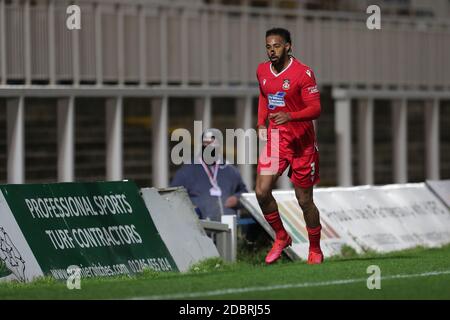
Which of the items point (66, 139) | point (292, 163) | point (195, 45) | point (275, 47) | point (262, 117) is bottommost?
point (66, 139)

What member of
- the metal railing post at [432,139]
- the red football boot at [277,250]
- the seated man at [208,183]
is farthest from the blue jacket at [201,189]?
the metal railing post at [432,139]

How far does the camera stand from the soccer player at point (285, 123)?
14.2m

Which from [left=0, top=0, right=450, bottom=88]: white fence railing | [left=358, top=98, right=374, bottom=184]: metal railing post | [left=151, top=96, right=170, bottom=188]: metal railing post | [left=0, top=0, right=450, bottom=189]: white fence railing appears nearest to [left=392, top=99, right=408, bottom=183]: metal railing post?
[left=0, top=0, right=450, bottom=189]: white fence railing

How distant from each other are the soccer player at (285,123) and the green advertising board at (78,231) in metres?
1.51

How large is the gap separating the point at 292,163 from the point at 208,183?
4.84 m

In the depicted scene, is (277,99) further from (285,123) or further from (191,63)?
(191,63)

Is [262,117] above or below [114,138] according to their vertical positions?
above

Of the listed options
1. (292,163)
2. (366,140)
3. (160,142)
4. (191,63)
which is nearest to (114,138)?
(160,142)

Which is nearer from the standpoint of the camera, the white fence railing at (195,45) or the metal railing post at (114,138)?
the white fence railing at (195,45)

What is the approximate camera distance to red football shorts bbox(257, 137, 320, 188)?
14.3 metres

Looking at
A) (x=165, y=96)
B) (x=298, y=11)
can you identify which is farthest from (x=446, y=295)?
(x=298, y=11)

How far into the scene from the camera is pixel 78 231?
14.8 m

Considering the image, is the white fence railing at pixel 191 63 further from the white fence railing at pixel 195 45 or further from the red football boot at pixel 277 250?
the red football boot at pixel 277 250
